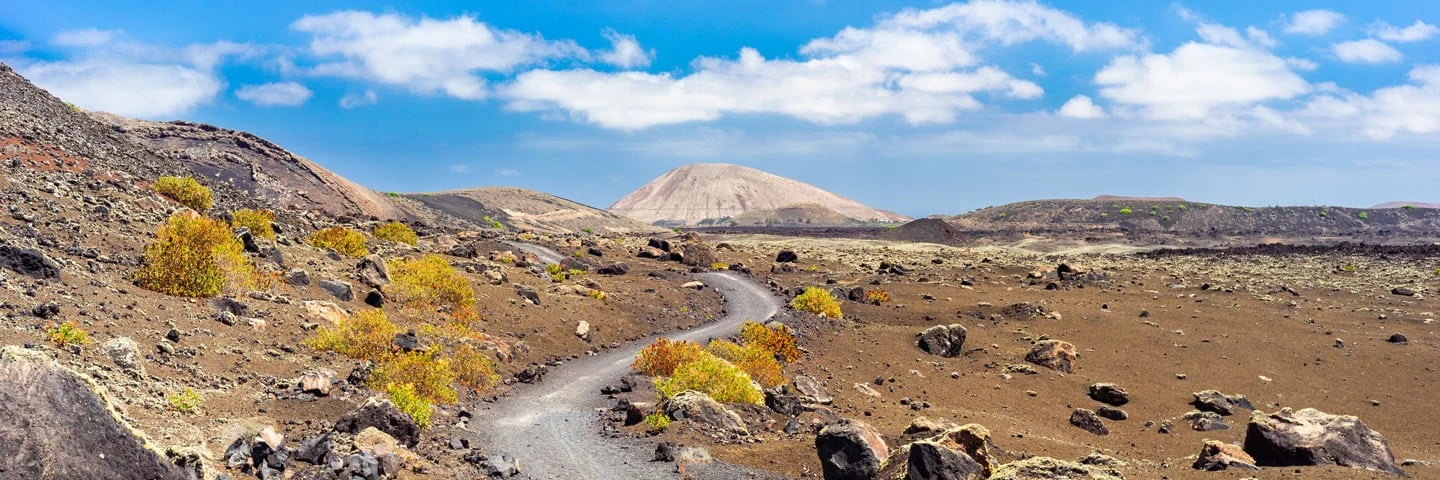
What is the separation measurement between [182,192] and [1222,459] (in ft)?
109

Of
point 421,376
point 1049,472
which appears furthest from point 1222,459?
point 421,376

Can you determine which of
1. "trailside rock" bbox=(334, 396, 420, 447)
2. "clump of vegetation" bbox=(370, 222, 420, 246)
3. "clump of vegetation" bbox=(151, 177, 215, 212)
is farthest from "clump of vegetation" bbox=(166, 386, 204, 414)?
"clump of vegetation" bbox=(370, 222, 420, 246)

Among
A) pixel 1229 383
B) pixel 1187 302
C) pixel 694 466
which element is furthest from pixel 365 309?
pixel 1187 302

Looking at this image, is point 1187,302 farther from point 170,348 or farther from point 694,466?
point 170,348

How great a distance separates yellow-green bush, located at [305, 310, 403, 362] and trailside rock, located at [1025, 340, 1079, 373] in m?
21.1

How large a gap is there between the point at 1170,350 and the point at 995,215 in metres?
115

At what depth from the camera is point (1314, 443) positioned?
12.5m

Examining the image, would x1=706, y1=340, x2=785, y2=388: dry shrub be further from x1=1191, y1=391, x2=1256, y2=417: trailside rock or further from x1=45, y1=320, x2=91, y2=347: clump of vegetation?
x1=45, y1=320, x2=91, y2=347: clump of vegetation

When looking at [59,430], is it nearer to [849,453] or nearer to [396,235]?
[849,453]

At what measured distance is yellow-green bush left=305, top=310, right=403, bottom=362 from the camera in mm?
19031

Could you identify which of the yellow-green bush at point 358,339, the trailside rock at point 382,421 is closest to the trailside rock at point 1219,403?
the trailside rock at point 382,421

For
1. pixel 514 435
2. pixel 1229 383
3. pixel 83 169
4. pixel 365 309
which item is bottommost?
pixel 1229 383

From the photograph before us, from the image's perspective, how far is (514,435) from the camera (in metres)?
15.9

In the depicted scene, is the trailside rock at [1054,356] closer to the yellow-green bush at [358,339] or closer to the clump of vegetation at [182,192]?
the yellow-green bush at [358,339]
